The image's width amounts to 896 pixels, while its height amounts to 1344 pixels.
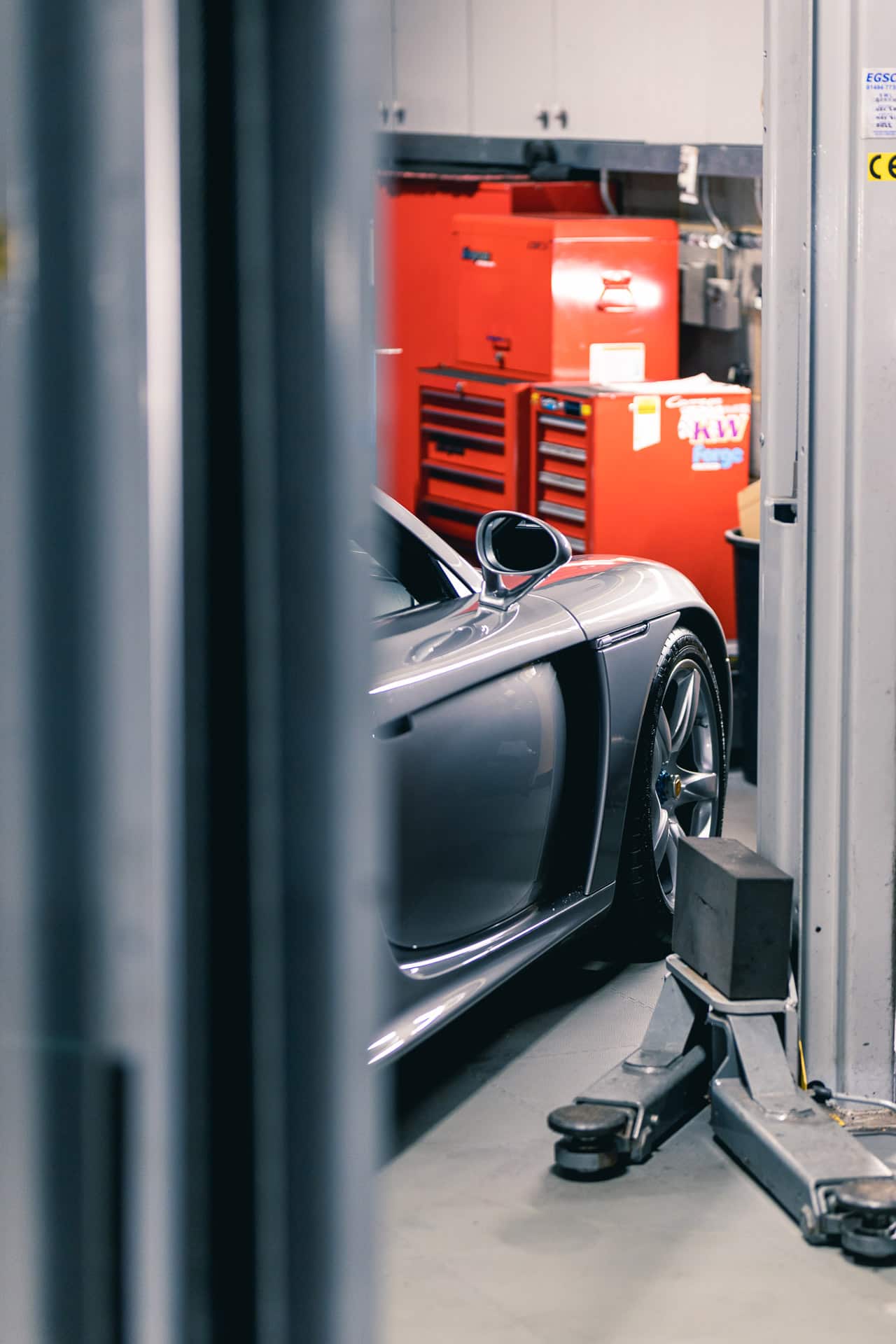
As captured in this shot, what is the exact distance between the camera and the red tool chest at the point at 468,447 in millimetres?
7594

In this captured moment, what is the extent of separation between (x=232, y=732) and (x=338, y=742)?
0.06 metres

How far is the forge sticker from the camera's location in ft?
22.9

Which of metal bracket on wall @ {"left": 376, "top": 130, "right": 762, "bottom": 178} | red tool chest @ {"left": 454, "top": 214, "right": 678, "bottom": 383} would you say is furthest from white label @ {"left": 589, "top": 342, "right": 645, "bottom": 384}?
metal bracket on wall @ {"left": 376, "top": 130, "right": 762, "bottom": 178}

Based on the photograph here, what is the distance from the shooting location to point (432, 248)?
9328 mm

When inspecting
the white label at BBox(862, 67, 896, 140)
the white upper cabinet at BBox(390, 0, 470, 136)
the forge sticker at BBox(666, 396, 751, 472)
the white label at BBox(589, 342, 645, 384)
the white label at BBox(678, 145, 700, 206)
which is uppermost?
the white upper cabinet at BBox(390, 0, 470, 136)

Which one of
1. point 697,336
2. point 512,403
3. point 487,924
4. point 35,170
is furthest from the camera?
point 697,336

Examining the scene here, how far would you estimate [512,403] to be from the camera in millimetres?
7555

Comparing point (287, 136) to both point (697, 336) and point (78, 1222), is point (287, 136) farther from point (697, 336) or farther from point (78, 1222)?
point (697, 336)

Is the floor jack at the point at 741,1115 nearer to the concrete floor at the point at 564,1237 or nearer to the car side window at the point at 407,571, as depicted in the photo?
the concrete floor at the point at 564,1237

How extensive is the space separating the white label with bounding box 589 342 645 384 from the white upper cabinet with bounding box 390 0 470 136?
203 cm

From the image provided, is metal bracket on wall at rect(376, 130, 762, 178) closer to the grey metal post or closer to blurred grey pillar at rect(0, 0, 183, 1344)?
the grey metal post

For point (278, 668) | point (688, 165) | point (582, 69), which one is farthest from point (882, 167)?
point (582, 69)

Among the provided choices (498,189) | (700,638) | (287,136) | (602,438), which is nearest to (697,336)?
(498,189)

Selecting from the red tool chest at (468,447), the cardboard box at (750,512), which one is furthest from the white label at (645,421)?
the cardboard box at (750,512)
